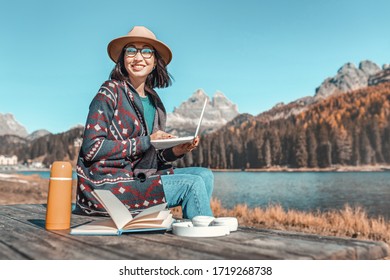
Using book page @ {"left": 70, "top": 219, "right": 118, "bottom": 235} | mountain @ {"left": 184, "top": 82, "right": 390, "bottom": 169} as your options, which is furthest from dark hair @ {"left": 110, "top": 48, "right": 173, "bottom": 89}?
mountain @ {"left": 184, "top": 82, "right": 390, "bottom": 169}

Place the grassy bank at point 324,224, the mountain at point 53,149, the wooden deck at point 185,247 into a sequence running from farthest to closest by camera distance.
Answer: the mountain at point 53,149, the grassy bank at point 324,224, the wooden deck at point 185,247

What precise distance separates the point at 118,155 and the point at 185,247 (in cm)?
106

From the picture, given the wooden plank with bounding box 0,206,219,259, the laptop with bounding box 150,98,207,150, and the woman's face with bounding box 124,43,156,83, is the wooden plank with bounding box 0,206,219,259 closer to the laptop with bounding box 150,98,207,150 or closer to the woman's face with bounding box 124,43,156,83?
the laptop with bounding box 150,98,207,150

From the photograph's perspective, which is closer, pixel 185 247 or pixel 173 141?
pixel 185 247

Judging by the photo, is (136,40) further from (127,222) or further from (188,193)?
(127,222)

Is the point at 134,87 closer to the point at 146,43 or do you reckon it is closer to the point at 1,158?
the point at 146,43

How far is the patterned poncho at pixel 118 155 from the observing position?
245 centimetres

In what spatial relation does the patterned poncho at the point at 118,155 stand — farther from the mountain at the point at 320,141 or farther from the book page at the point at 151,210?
the mountain at the point at 320,141

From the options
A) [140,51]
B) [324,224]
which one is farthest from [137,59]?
[324,224]

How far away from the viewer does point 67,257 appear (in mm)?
1476

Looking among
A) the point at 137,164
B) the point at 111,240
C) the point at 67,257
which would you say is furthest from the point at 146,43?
the point at 67,257

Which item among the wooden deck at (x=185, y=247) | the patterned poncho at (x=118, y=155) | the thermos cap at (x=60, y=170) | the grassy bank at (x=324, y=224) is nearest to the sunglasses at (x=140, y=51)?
the patterned poncho at (x=118, y=155)

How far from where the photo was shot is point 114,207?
1843mm

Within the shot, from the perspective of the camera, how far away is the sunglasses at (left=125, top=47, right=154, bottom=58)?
3.00 meters
